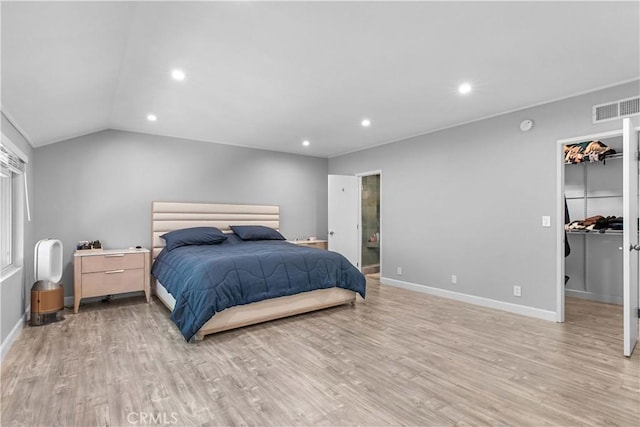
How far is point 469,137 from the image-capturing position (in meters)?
4.37

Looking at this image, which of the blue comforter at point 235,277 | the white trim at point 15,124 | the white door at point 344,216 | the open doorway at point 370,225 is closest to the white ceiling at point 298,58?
the white trim at point 15,124

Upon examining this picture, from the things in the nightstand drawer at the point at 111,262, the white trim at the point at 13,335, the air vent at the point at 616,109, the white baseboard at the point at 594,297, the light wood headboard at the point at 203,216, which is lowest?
the white baseboard at the point at 594,297

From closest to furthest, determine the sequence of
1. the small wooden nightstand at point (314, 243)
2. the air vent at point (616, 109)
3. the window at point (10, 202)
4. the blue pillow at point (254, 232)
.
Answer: the window at point (10, 202) < the air vent at point (616, 109) < the blue pillow at point (254, 232) < the small wooden nightstand at point (314, 243)

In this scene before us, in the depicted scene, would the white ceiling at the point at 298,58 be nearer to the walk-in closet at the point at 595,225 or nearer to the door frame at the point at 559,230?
the door frame at the point at 559,230

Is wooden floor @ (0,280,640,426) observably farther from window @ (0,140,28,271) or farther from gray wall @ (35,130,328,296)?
gray wall @ (35,130,328,296)

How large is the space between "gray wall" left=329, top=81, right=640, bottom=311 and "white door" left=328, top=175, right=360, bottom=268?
0.75 metres

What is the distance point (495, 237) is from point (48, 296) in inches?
202

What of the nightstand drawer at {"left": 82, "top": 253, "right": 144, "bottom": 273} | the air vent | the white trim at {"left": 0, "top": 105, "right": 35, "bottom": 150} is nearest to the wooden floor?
the nightstand drawer at {"left": 82, "top": 253, "right": 144, "bottom": 273}

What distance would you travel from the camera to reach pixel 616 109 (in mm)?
3150

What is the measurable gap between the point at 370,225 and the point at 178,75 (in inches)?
193

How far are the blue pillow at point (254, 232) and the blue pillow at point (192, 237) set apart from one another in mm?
360

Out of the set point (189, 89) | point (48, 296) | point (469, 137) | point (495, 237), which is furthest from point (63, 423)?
point (469, 137)

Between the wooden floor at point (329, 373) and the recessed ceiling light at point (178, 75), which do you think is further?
the recessed ceiling light at point (178, 75)

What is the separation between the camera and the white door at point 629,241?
2688 millimetres
